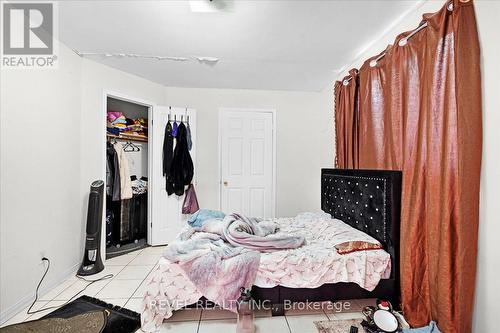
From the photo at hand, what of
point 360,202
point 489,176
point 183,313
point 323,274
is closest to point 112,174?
point 183,313

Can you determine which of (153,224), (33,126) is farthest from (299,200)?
(33,126)

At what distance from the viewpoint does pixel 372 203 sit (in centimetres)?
193

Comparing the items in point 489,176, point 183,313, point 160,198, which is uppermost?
point 489,176

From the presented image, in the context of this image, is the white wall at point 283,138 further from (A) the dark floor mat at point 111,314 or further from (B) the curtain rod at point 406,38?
(A) the dark floor mat at point 111,314

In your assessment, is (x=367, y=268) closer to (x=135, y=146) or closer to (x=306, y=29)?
(x=306, y=29)

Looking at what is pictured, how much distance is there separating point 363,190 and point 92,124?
3.14m

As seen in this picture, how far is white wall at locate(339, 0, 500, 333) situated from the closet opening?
11.5 ft

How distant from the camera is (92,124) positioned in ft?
8.75

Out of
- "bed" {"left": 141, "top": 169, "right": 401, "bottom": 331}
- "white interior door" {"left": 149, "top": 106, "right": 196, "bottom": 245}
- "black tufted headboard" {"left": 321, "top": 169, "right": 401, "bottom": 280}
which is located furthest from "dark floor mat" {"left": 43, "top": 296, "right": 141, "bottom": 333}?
"black tufted headboard" {"left": 321, "top": 169, "right": 401, "bottom": 280}

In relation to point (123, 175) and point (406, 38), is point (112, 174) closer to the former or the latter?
point (123, 175)

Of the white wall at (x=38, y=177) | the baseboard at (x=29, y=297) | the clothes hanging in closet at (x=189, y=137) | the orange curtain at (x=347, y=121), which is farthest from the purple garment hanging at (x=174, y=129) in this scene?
the orange curtain at (x=347, y=121)

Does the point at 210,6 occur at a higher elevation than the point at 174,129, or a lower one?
higher

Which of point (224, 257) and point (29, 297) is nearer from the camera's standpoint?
point (224, 257)

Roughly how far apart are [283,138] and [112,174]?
2672mm
